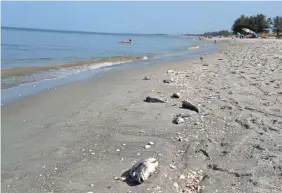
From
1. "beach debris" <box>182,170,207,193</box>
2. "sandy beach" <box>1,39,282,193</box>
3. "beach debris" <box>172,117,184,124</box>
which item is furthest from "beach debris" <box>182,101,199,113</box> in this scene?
"beach debris" <box>182,170,207,193</box>

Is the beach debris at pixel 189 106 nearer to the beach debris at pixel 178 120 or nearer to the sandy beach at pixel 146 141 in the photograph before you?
the sandy beach at pixel 146 141

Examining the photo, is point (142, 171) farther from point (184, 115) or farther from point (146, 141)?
point (184, 115)

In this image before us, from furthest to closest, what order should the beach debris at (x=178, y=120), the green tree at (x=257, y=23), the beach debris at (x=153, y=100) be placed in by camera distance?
the green tree at (x=257, y=23), the beach debris at (x=153, y=100), the beach debris at (x=178, y=120)

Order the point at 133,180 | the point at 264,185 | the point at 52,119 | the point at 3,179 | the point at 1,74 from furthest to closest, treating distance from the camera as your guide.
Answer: the point at 1,74, the point at 52,119, the point at 3,179, the point at 133,180, the point at 264,185

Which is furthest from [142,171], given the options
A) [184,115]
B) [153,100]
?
[153,100]

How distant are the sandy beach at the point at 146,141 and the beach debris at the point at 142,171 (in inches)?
3.0

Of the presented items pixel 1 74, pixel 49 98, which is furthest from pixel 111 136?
pixel 1 74

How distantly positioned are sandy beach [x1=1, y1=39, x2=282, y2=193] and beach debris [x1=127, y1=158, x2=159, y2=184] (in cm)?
8

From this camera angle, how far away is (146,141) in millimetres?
5457

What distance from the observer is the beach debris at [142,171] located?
401cm

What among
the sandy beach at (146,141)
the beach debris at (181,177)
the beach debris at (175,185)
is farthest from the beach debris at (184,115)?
the beach debris at (175,185)

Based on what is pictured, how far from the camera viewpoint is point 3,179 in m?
4.47

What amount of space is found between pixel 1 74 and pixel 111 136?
1035 cm

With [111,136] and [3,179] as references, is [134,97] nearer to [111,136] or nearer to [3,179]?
[111,136]
